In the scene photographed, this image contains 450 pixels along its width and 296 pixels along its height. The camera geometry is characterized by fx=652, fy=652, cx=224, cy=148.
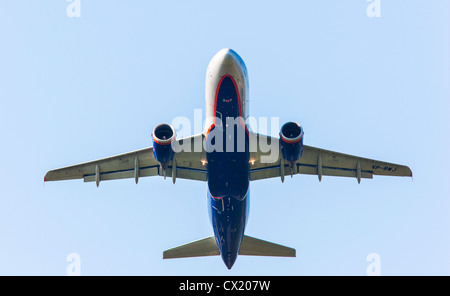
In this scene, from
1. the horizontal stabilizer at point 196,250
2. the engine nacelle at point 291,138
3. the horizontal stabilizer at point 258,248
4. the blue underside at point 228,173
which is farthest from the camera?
the horizontal stabilizer at point 258,248

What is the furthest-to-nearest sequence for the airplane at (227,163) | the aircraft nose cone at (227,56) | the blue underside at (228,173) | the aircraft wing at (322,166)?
the aircraft wing at (322,166) < the airplane at (227,163) < the blue underside at (228,173) < the aircraft nose cone at (227,56)

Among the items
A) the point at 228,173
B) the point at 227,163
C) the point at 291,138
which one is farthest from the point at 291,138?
the point at 228,173

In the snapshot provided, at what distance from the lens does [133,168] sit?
3198 cm

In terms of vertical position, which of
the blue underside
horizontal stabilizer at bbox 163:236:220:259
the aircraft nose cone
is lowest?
horizontal stabilizer at bbox 163:236:220:259

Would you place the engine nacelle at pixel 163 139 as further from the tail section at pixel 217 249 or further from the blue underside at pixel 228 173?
the tail section at pixel 217 249

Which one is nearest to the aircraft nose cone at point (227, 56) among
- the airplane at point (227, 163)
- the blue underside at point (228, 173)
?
the airplane at point (227, 163)

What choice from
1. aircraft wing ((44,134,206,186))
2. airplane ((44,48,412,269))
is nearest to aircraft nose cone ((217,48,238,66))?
airplane ((44,48,412,269))

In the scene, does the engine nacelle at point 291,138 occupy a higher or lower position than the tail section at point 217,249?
higher

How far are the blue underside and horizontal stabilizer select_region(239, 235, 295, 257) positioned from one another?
2.18 m

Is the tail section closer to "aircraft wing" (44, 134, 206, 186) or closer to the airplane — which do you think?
the airplane

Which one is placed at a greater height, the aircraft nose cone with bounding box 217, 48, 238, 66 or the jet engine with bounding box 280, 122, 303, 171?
the aircraft nose cone with bounding box 217, 48, 238, 66

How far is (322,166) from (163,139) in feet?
29.7

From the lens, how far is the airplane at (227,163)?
26.6 m

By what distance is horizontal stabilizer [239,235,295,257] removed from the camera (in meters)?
33.1
